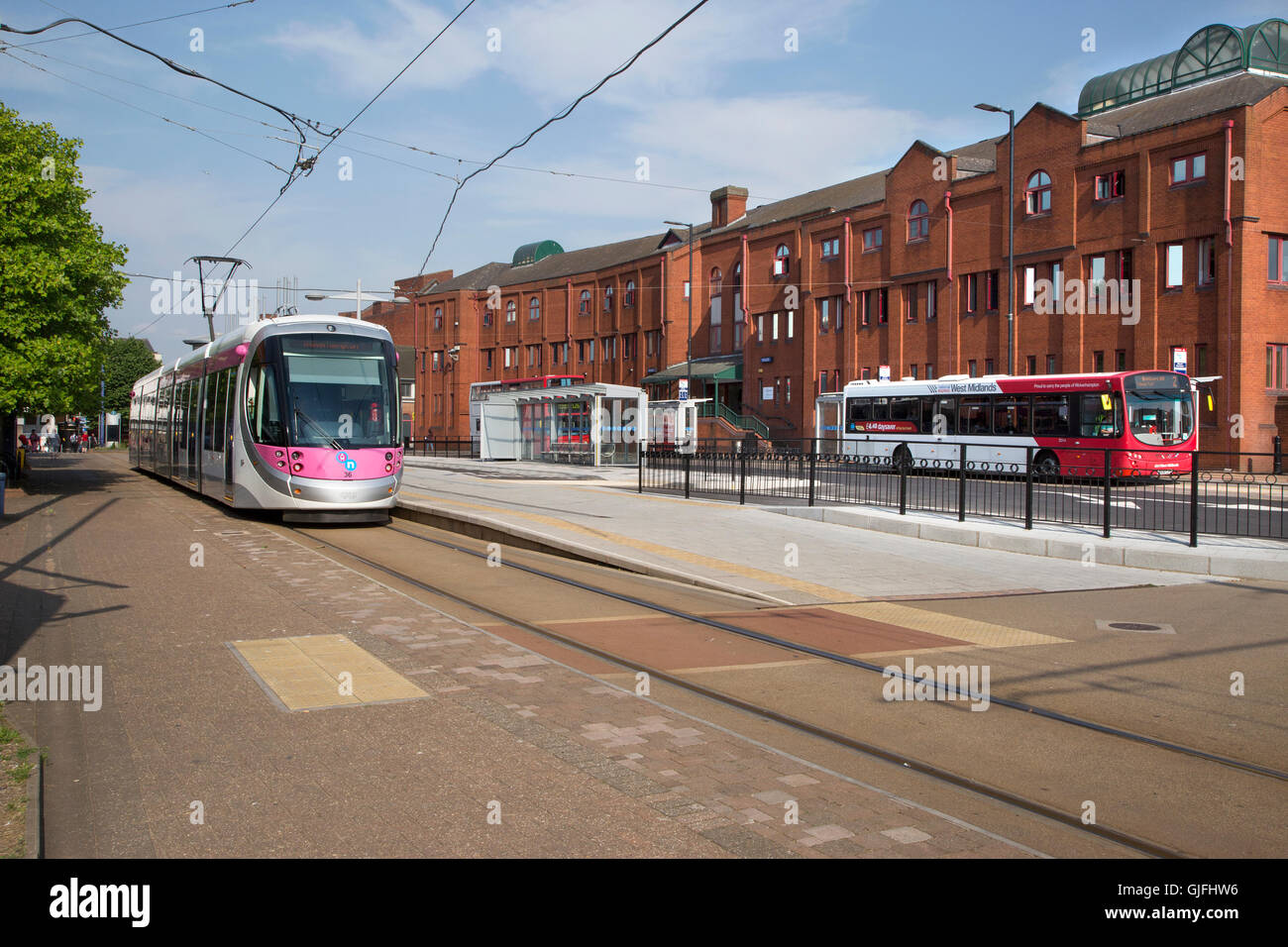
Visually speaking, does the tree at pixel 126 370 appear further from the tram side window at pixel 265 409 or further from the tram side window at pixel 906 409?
the tram side window at pixel 265 409

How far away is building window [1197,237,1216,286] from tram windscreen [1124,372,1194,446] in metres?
8.06

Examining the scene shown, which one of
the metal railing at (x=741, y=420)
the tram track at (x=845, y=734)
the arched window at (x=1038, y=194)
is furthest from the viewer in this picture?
the metal railing at (x=741, y=420)

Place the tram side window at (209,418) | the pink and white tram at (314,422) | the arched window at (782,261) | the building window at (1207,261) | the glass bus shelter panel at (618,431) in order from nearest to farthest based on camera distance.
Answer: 1. the pink and white tram at (314,422)
2. the tram side window at (209,418)
3. the building window at (1207,261)
4. the glass bus shelter panel at (618,431)
5. the arched window at (782,261)

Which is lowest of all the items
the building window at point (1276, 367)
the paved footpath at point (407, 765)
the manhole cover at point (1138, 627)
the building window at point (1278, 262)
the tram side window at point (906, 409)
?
the manhole cover at point (1138, 627)

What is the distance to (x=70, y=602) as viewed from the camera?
9719 millimetres

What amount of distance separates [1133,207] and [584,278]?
37.3 meters

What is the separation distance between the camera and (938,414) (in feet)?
114

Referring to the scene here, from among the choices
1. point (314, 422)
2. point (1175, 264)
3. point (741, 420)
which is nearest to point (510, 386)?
point (741, 420)

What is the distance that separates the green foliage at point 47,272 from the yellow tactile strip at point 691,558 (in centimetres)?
1018

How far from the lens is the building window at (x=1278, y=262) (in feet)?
112

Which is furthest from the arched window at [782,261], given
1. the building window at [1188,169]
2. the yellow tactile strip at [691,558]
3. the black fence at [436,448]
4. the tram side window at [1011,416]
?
the yellow tactile strip at [691,558]

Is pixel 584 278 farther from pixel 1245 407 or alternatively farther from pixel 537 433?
pixel 1245 407

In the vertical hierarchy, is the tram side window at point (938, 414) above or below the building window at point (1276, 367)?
below
